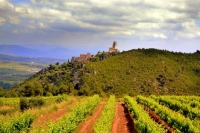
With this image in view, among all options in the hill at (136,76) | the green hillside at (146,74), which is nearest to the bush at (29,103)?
the hill at (136,76)

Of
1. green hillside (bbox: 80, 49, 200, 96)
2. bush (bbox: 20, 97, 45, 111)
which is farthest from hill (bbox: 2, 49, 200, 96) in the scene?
bush (bbox: 20, 97, 45, 111)

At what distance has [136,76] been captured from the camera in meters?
92.4

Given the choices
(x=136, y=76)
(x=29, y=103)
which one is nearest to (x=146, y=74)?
(x=136, y=76)

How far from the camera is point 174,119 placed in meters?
22.0

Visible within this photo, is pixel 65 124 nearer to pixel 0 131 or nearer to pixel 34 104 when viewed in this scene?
pixel 0 131

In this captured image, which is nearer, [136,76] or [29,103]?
[29,103]

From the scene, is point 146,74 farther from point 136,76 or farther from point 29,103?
point 29,103

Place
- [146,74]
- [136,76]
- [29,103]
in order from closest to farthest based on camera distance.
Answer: [29,103], [136,76], [146,74]

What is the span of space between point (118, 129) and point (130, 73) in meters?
71.7

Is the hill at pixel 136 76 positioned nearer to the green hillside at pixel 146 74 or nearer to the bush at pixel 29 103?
the green hillside at pixel 146 74

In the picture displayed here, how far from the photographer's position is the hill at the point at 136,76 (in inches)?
3237

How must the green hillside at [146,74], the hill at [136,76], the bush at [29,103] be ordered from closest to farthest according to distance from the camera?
1. the bush at [29,103]
2. the hill at [136,76]
3. the green hillside at [146,74]

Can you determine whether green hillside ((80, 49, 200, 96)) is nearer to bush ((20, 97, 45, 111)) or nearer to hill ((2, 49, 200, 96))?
hill ((2, 49, 200, 96))

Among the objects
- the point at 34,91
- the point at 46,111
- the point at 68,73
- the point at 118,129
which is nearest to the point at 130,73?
the point at 68,73
